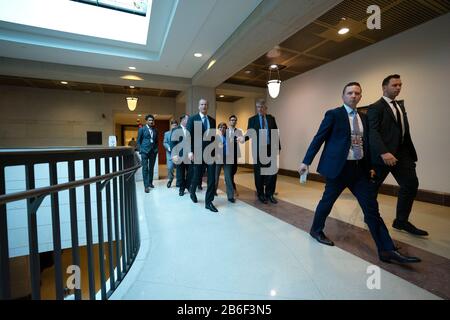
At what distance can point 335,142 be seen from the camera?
2.04 meters

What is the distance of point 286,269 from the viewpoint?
1720 millimetres

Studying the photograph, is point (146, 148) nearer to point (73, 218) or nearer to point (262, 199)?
point (262, 199)

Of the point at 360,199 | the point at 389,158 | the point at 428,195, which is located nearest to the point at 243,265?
the point at 360,199

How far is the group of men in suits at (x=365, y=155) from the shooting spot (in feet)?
6.10

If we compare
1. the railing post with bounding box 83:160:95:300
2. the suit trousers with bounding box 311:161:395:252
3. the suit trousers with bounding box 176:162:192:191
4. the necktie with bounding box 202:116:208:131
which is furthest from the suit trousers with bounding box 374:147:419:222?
the suit trousers with bounding box 176:162:192:191

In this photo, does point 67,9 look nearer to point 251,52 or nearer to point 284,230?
point 251,52

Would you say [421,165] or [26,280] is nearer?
[421,165]

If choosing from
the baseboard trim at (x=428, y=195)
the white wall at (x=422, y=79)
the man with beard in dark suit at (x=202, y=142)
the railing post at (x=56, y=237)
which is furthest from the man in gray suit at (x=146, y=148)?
the baseboard trim at (x=428, y=195)

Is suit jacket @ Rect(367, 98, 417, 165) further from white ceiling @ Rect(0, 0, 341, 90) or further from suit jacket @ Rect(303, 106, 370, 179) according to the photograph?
white ceiling @ Rect(0, 0, 341, 90)

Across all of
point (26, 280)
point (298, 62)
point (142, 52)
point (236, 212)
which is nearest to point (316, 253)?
point (236, 212)

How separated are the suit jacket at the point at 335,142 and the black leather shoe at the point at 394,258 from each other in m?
0.71

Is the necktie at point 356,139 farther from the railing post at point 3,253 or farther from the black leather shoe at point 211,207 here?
the railing post at point 3,253

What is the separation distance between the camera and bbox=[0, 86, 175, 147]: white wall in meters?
8.08
